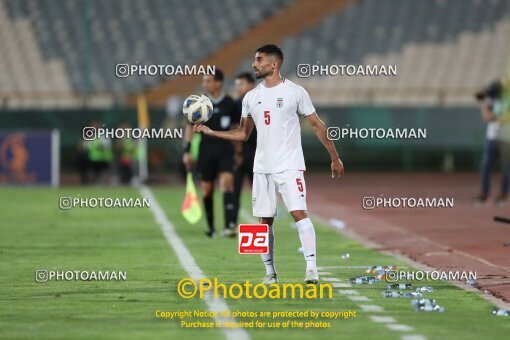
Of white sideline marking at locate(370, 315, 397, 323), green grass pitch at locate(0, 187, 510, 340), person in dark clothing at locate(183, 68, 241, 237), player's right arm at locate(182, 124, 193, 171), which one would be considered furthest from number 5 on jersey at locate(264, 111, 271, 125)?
person in dark clothing at locate(183, 68, 241, 237)

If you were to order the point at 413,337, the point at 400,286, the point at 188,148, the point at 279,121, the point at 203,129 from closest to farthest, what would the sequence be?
the point at 413,337 < the point at 203,129 < the point at 400,286 < the point at 279,121 < the point at 188,148

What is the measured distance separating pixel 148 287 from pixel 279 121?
6.21ft

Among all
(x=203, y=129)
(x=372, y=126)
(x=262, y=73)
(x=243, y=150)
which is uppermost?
(x=262, y=73)

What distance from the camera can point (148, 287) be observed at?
1197 cm

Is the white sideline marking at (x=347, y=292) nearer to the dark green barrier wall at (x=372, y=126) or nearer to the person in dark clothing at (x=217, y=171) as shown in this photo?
the person in dark clothing at (x=217, y=171)

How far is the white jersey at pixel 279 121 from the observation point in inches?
470

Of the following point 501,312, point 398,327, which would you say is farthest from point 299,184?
point 398,327

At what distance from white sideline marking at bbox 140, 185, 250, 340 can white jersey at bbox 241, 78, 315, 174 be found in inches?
55.2

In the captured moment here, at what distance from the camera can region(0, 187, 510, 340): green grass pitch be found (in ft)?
30.0

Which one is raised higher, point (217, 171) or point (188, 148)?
point (188, 148)

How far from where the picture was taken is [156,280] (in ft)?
41.3

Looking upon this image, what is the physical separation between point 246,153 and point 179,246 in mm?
2268

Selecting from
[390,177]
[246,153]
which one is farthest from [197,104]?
[390,177]

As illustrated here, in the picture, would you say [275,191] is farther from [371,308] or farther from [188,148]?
[188,148]
